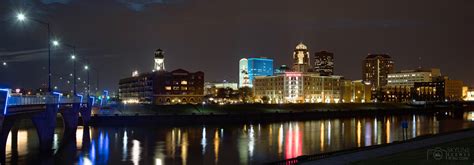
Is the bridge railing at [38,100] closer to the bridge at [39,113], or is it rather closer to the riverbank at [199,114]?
the bridge at [39,113]

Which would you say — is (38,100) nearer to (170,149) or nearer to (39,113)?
(39,113)

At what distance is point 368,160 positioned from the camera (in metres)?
35.2

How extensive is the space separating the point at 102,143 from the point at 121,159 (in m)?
17.7

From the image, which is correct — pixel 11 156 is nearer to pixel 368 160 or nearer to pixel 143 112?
pixel 368 160

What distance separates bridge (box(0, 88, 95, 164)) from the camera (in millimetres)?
36906

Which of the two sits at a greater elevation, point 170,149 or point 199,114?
point 199,114

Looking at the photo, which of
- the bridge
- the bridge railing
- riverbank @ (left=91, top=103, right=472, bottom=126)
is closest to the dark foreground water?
the bridge

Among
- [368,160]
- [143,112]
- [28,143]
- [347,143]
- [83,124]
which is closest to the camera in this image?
[368,160]

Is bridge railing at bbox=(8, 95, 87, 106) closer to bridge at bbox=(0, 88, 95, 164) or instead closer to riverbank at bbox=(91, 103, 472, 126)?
bridge at bbox=(0, 88, 95, 164)

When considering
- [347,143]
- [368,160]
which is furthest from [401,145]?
[347,143]

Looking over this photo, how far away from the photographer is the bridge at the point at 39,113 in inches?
1453

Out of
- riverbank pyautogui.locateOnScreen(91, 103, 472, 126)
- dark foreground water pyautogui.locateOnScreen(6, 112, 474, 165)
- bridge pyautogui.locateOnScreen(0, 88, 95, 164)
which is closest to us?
bridge pyautogui.locateOnScreen(0, 88, 95, 164)

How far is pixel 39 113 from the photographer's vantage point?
53.0 meters

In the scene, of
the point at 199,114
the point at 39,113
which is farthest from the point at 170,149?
the point at 199,114
